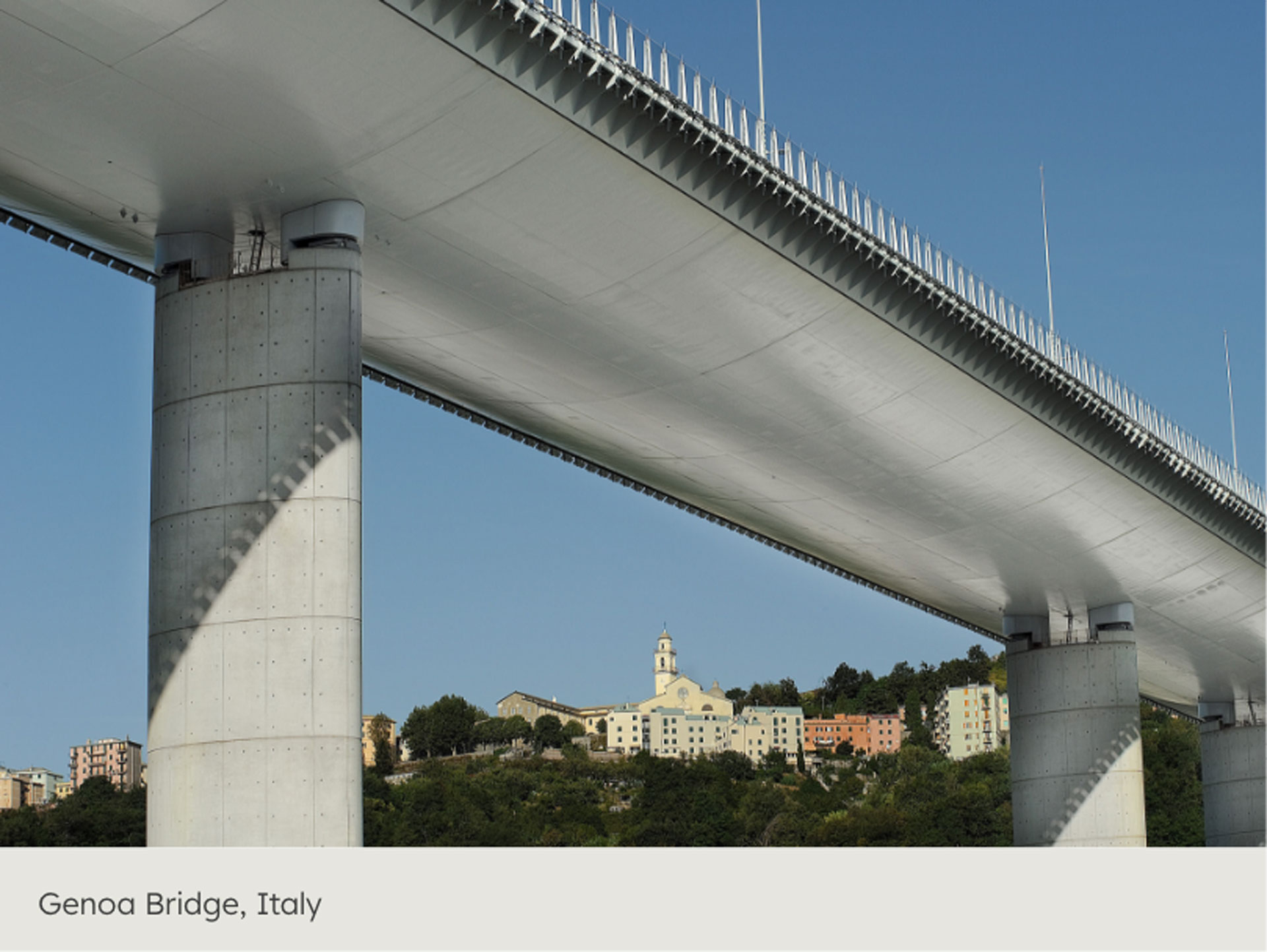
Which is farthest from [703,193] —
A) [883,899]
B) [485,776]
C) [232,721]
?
[485,776]

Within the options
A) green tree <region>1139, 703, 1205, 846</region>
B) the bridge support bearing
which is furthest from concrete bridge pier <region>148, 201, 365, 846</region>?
green tree <region>1139, 703, 1205, 846</region>

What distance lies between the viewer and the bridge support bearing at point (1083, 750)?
2021 inches

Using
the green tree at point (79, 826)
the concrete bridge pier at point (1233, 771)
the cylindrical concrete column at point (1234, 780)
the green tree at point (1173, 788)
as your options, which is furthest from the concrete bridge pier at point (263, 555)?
the green tree at point (1173, 788)

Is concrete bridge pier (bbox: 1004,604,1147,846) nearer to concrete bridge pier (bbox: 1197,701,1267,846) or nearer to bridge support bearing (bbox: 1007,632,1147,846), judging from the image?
bridge support bearing (bbox: 1007,632,1147,846)

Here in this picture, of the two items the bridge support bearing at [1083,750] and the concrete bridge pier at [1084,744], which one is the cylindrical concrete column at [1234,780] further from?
the bridge support bearing at [1083,750]

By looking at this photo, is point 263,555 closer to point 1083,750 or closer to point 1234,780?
point 1083,750

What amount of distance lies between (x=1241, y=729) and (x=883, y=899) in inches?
2410

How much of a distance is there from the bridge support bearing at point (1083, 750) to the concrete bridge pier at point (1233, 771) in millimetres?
20344

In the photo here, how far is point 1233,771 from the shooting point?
Answer: 71875mm

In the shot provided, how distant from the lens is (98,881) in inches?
620

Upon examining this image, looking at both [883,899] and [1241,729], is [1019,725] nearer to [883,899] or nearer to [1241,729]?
[1241,729]

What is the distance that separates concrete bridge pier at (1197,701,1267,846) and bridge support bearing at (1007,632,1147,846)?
20344 mm

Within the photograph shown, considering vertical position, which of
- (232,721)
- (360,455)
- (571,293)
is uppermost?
(571,293)

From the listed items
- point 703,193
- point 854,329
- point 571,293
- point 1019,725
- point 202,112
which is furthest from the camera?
point 1019,725
